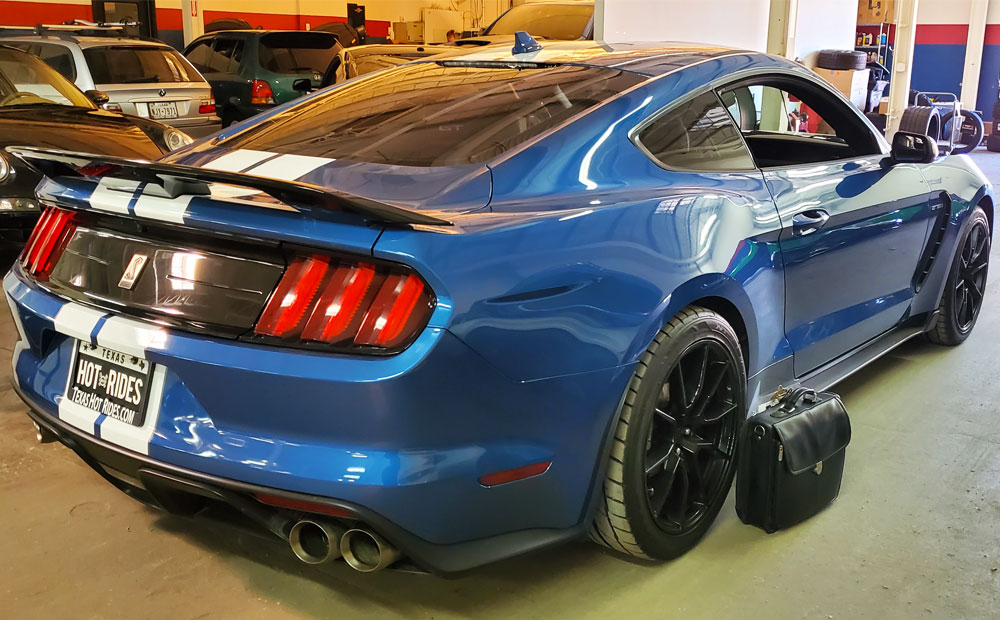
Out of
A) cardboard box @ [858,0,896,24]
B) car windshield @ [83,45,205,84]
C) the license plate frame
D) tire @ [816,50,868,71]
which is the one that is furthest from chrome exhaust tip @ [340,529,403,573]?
cardboard box @ [858,0,896,24]

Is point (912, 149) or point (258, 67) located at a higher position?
point (258, 67)

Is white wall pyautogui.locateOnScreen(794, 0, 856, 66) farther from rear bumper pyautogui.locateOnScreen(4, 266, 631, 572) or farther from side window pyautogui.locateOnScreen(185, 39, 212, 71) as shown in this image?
side window pyautogui.locateOnScreen(185, 39, 212, 71)

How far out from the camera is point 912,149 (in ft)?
10.3

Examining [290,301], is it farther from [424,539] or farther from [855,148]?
[855,148]

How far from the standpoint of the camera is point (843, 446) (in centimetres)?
249

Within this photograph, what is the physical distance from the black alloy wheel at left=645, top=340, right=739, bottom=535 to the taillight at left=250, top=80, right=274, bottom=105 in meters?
9.33

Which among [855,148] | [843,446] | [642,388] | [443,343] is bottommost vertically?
[843,446]

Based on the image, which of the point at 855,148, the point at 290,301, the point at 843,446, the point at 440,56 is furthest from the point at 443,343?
the point at 855,148

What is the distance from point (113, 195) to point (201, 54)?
10.8m

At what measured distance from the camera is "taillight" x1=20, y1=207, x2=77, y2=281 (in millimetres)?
2148

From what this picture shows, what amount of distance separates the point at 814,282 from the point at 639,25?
4491mm

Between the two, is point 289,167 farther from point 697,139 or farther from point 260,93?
point 260,93

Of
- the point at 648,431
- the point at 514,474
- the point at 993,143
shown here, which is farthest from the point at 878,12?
the point at 514,474

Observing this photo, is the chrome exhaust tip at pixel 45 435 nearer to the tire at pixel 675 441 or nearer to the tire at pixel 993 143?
the tire at pixel 675 441
